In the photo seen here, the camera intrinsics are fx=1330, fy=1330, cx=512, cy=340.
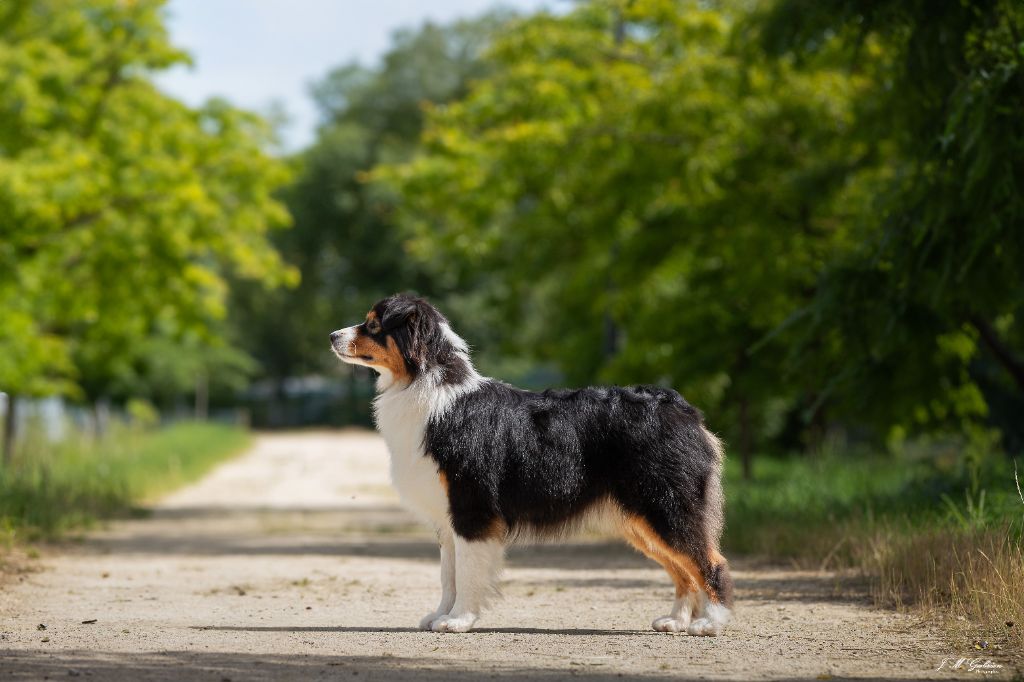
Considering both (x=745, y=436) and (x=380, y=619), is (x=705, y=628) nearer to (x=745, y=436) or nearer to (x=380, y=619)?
(x=380, y=619)

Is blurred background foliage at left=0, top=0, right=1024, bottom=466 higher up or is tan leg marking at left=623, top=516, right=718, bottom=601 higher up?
blurred background foliage at left=0, top=0, right=1024, bottom=466

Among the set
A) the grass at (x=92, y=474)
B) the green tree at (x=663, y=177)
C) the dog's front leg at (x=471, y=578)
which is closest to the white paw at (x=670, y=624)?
the dog's front leg at (x=471, y=578)

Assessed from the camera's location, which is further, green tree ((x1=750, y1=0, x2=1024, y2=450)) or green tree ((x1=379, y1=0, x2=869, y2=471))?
green tree ((x1=379, y1=0, x2=869, y2=471))

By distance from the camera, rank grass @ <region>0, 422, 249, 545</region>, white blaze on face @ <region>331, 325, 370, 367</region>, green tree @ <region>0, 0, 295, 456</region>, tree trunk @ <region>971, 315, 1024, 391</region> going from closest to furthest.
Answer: white blaze on face @ <region>331, 325, 370, 367</region> < tree trunk @ <region>971, 315, 1024, 391</region> < grass @ <region>0, 422, 249, 545</region> < green tree @ <region>0, 0, 295, 456</region>

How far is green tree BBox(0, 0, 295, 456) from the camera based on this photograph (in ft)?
72.1

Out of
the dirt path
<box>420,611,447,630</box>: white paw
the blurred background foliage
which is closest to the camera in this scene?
the dirt path

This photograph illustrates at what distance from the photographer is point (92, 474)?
2123 cm

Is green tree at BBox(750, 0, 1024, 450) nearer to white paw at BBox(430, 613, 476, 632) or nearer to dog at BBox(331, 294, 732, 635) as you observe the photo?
dog at BBox(331, 294, 732, 635)

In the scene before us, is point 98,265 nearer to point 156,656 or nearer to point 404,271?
point 156,656

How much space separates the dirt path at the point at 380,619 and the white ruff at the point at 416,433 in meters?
0.82

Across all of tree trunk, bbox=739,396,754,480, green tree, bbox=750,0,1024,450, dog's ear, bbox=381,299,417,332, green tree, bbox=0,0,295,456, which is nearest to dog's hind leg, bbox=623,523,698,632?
dog's ear, bbox=381,299,417,332

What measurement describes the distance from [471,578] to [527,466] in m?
0.77

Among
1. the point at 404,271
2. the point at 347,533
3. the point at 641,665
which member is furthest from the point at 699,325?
the point at 404,271

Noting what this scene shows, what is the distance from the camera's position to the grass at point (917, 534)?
8250 mm
